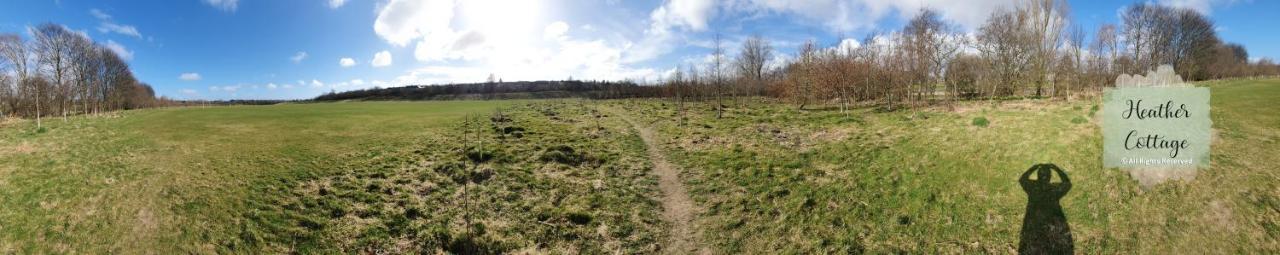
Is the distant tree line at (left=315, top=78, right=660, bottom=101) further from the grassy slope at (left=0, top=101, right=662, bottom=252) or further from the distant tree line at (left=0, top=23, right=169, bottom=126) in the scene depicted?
the grassy slope at (left=0, top=101, right=662, bottom=252)

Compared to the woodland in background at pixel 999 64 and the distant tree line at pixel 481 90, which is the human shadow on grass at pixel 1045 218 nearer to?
the woodland in background at pixel 999 64

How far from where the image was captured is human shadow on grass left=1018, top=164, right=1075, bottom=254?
7887 millimetres

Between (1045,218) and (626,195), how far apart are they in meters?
8.66

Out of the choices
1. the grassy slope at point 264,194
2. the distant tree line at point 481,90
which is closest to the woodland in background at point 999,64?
the grassy slope at point 264,194

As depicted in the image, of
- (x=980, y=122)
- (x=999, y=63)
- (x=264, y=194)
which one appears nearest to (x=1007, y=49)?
(x=999, y=63)

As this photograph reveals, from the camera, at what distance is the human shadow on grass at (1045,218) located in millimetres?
7887

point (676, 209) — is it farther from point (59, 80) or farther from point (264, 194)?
point (59, 80)

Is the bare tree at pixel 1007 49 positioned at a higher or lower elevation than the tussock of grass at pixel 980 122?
higher

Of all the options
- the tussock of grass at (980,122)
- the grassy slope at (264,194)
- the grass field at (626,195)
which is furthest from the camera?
the tussock of grass at (980,122)

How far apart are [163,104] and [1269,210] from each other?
454 feet

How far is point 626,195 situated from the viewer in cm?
1235

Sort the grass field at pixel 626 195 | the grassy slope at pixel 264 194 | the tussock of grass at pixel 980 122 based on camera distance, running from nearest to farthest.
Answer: the grass field at pixel 626 195, the grassy slope at pixel 264 194, the tussock of grass at pixel 980 122

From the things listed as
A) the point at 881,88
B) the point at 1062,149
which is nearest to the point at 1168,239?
the point at 1062,149

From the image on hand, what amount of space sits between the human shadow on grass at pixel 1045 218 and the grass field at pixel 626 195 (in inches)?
7.0
